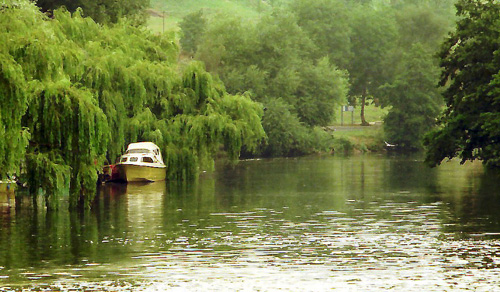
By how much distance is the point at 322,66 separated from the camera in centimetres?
12075

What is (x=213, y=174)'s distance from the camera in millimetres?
77750

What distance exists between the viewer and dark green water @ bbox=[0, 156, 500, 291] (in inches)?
1103

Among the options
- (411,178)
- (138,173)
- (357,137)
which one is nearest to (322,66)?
(357,137)

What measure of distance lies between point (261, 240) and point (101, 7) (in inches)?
2029

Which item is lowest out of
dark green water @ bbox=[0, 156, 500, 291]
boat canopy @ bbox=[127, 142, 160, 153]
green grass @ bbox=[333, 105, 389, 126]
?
dark green water @ bbox=[0, 156, 500, 291]

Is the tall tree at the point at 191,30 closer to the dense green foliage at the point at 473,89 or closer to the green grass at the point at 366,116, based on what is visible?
the green grass at the point at 366,116

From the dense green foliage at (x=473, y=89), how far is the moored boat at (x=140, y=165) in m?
→ 17.1

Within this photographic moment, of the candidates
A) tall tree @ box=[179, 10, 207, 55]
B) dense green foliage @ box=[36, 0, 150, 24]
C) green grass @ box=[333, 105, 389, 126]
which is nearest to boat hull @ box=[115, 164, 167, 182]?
dense green foliage @ box=[36, 0, 150, 24]

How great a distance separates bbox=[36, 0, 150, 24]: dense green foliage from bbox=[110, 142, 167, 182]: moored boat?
18462 mm

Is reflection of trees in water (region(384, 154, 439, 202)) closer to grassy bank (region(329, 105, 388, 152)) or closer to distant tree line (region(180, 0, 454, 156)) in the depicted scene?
distant tree line (region(180, 0, 454, 156))

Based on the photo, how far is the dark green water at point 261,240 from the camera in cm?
2802

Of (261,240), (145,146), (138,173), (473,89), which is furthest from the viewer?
(473,89)

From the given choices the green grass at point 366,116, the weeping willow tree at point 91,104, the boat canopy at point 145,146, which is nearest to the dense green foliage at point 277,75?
the green grass at point 366,116

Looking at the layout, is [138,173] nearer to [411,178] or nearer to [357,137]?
[411,178]
